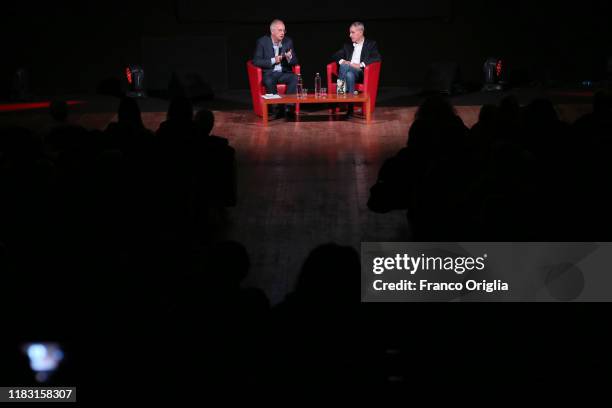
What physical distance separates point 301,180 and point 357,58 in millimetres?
3286

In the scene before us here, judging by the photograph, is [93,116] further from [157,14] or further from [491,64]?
[491,64]

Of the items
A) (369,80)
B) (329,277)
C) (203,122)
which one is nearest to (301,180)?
(203,122)

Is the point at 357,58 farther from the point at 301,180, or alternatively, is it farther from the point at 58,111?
the point at 58,111

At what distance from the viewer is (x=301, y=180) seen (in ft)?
21.4

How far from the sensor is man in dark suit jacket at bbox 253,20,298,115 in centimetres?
926

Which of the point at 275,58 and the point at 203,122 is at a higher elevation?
the point at 275,58

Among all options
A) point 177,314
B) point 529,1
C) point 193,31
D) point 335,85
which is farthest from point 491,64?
point 177,314

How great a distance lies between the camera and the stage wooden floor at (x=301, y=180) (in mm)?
5020

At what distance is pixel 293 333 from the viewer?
2.69 metres

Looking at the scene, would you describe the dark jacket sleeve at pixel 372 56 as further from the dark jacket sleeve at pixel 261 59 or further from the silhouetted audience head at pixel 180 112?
the silhouetted audience head at pixel 180 112

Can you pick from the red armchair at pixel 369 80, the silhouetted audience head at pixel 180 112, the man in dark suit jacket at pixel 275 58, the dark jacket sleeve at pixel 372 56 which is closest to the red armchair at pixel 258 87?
the man in dark suit jacket at pixel 275 58

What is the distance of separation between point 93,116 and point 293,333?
7.18m

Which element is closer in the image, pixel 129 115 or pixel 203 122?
pixel 203 122

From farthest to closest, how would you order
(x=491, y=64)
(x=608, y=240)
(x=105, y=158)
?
1. (x=491, y=64)
2. (x=105, y=158)
3. (x=608, y=240)
